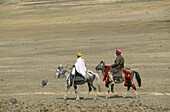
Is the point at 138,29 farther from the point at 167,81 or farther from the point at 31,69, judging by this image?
the point at 167,81

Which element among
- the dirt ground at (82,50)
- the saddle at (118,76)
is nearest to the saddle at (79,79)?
the dirt ground at (82,50)

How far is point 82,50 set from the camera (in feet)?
101

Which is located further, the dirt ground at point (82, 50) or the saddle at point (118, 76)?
the saddle at point (118, 76)

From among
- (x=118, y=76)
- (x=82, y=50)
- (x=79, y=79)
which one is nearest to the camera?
(x=79, y=79)

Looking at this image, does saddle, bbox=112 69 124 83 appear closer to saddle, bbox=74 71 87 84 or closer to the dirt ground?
the dirt ground

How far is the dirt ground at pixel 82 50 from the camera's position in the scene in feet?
47.0

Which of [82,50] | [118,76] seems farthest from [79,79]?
[82,50]

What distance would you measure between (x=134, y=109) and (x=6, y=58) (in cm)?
1763

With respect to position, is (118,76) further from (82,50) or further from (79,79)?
(82,50)

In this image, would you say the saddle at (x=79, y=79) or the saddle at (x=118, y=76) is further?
the saddle at (x=118, y=76)

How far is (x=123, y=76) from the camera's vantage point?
14.7 m

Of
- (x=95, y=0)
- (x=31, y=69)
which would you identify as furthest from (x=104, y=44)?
(x=95, y=0)

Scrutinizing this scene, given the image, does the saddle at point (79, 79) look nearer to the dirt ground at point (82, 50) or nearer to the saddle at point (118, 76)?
the dirt ground at point (82, 50)

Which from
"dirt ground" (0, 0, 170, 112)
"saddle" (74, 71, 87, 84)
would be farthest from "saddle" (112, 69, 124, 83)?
"saddle" (74, 71, 87, 84)
